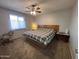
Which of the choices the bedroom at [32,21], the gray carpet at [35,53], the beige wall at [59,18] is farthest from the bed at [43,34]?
the gray carpet at [35,53]

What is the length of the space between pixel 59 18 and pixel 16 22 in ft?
12.4

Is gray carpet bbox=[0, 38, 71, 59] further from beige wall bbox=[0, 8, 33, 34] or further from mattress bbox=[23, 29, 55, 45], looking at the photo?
beige wall bbox=[0, 8, 33, 34]

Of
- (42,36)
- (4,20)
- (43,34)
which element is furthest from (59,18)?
(4,20)

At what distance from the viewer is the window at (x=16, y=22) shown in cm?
528

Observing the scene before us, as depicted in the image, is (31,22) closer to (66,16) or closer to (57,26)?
(57,26)

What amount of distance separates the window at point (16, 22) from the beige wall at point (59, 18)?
2.16 meters

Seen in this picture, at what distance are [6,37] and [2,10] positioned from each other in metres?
1.89

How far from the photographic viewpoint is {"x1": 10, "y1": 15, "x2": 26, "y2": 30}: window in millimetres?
5276

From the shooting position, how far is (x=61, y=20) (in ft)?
17.7

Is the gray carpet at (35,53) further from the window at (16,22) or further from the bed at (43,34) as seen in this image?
the window at (16,22)

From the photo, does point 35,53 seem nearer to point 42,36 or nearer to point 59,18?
point 42,36

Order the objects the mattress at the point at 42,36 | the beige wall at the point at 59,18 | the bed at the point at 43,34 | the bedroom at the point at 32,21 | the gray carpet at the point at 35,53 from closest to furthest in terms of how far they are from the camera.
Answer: the gray carpet at the point at 35,53 → the mattress at the point at 42,36 → the bed at the point at 43,34 → the bedroom at the point at 32,21 → the beige wall at the point at 59,18

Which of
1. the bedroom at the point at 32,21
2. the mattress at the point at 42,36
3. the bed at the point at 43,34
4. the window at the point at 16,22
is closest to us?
the mattress at the point at 42,36

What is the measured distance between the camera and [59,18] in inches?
217
